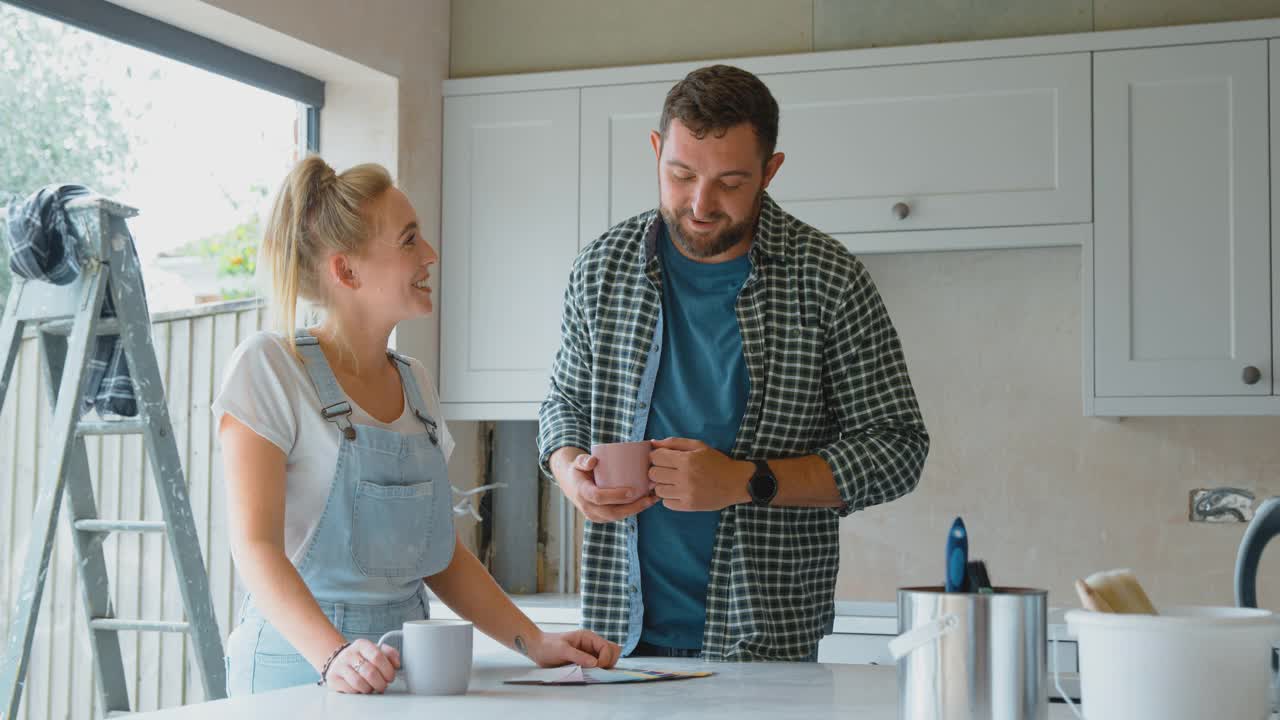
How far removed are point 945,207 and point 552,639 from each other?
1.89 metres

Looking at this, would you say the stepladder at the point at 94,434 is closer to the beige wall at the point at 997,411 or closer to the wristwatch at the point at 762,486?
the wristwatch at the point at 762,486

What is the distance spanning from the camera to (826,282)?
1.79 metres

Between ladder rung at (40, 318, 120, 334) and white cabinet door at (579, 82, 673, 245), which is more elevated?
white cabinet door at (579, 82, 673, 245)

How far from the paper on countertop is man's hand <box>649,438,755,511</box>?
0.70 feet

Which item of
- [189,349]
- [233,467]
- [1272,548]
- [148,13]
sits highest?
[148,13]

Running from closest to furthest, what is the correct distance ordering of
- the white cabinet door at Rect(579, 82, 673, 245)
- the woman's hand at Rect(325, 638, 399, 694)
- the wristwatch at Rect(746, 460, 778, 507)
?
1. the woman's hand at Rect(325, 638, 399, 694)
2. the wristwatch at Rect(746, 460, 778, 507)
3. the white cabinet door at Rect(579, 82, 673, 245)

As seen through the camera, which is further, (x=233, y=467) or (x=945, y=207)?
(x=945, y=207)

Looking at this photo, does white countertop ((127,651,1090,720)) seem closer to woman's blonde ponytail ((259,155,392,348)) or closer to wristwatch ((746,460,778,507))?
wristwatch ((746,460,778,507))

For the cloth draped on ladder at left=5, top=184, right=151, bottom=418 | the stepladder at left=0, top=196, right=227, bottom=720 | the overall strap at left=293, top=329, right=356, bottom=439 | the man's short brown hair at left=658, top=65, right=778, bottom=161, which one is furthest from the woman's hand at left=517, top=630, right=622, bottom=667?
the cloth draped on ladder at left=5, top=184, right=151, bottom=418

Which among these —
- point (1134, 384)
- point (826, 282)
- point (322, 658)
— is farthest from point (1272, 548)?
A: point (322, 658)

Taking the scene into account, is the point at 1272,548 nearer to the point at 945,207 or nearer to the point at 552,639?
the point at 945,207

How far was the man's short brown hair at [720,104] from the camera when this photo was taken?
1.72 metres

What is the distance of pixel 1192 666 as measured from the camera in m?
0.91

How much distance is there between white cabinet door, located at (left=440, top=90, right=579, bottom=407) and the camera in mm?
3363
